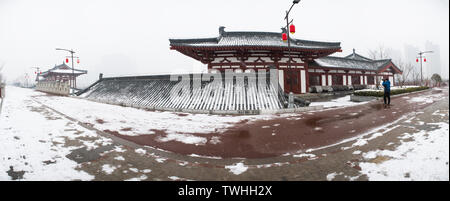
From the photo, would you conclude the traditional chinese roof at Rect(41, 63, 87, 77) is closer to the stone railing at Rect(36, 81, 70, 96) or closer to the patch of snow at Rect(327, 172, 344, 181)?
the stone railing at Rect(36, 81, 70, 96)

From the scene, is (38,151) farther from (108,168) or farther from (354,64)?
(354,64)

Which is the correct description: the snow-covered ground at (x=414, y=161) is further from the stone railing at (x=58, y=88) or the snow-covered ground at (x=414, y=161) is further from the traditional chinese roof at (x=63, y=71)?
the traditional chinese roof at (x=63, y=71)

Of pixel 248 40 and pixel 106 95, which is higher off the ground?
pixel 248 40

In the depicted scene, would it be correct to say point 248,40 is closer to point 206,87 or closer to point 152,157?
point 206,87

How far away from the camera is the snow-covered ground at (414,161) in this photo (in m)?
2.15

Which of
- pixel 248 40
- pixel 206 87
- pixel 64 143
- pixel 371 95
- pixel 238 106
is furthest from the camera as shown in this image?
pixel 248 40

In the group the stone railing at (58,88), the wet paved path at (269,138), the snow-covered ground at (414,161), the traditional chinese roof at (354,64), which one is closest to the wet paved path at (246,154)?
the wet paved path at (269,138)

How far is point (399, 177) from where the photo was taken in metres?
2.15

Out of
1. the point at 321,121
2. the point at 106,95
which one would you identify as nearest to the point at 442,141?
the point at 321,121

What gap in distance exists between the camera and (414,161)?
8.11 ft

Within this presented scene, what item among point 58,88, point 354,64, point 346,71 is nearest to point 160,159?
point 346,71

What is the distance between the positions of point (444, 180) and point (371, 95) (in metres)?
10.8

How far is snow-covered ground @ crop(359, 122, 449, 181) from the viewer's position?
7.04ft

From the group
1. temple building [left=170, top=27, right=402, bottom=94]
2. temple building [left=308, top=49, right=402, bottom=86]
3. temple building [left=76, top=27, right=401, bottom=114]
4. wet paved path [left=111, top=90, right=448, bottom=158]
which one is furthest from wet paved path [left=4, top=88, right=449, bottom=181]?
temple building [left=308, top=49, right=402, bottom=86]
